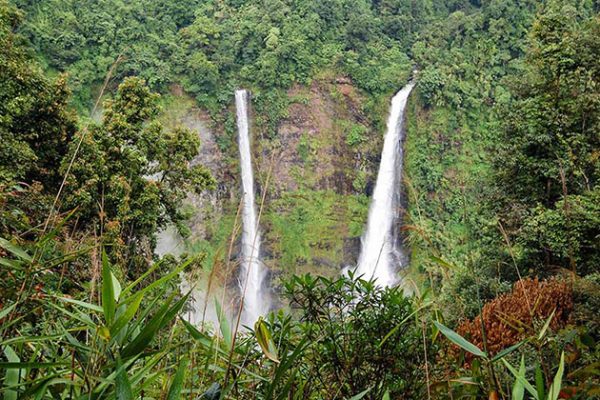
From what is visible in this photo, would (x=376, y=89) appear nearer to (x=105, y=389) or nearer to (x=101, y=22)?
(x=101, y=22)

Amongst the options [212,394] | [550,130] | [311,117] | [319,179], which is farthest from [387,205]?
[212,394]

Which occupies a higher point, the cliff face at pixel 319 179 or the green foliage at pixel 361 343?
the cliff face at pixel 319 179

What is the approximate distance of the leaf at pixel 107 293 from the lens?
0.76m

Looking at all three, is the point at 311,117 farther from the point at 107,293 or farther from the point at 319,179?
the point at 107,293

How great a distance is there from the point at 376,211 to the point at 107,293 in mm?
20607

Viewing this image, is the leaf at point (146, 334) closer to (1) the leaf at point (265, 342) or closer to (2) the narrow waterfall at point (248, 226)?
(1) the leaf at point (265, 342)

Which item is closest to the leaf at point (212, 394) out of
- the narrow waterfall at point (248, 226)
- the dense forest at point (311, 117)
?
the dense forest at point (311, 117)

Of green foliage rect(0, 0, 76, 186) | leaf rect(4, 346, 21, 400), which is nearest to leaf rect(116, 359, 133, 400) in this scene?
leaf rect(4, 346, 21, 400)

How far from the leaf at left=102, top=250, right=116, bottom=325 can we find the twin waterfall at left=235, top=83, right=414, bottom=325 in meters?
17.6

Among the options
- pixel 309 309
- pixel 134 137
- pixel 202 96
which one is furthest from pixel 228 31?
pixel 309 309

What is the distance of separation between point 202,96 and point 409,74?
34.1 ft

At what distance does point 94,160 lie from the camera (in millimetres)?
7371

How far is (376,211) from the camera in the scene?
69.0 feet

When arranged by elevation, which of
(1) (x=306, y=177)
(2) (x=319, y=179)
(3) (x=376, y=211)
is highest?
(1) (x=306, y=177)
